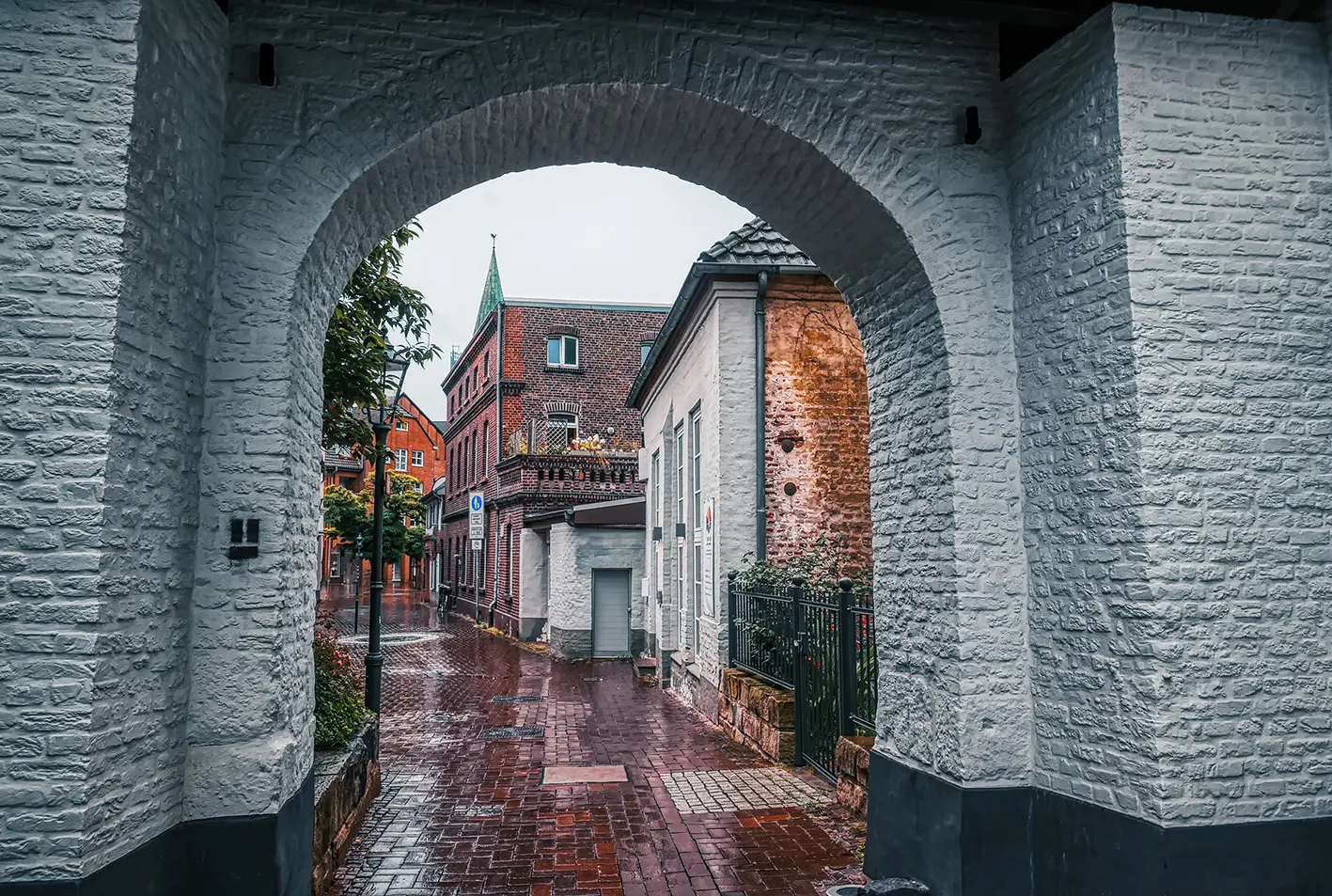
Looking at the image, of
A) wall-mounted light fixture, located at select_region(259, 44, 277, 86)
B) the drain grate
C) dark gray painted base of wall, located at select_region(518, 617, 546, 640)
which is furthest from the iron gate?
dark gray painted base of wall, located at select_region(518, 617, 546, 640)

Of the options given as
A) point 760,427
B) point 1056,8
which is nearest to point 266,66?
point 1056,8

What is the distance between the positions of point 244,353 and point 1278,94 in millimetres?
4961

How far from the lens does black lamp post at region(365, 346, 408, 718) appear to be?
789 centimetres

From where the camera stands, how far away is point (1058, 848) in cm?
435

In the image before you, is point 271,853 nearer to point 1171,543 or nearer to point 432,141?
point 432,141

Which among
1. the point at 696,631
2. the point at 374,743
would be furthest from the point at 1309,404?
the point at 696,631

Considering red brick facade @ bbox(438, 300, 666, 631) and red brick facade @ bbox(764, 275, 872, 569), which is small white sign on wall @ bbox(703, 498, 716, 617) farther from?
red brick facade @ bbox(438, 300, 666, 631)

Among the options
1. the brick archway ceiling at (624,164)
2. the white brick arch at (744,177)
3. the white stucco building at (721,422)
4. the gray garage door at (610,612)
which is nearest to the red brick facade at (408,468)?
the gray garage door at (610,612)

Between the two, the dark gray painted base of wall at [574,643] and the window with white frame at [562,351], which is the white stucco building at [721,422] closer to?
the dark gray painted base of wall at [574,643]

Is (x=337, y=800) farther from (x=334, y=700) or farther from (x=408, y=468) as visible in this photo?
(x=408, y=468)

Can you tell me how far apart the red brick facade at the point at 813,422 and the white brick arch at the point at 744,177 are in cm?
457

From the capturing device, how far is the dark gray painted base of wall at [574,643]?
59.8 ft

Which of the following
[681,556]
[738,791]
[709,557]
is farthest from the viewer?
[681,556]

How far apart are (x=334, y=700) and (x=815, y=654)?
12.3ft
